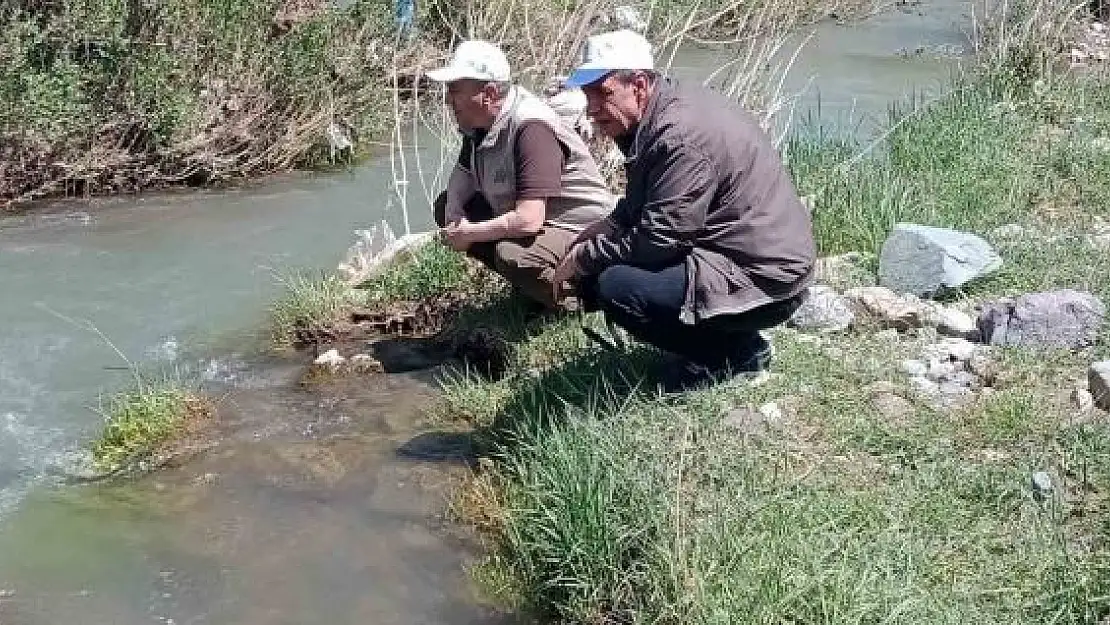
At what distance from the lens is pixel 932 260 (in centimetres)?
500

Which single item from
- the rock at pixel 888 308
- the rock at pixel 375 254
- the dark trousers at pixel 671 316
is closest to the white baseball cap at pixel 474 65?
the dark trousers at pixel 671 316

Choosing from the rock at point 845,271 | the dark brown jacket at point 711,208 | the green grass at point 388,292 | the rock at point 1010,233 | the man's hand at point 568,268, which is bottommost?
the green grass at point 388,292

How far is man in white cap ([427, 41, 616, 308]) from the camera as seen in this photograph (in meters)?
4.64

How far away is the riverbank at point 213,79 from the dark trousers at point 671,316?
3.11 m

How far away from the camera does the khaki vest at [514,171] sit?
4.71 metres

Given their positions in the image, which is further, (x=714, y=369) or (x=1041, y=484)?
(x=714, y=369)

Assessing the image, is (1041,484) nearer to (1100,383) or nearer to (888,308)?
(1100,383)

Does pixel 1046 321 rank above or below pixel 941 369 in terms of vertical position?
above

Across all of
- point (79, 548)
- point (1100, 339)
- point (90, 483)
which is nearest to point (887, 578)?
point (1100, 339)

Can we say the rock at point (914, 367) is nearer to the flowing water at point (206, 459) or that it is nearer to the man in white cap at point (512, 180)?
the man in white cap at point (512, 180)

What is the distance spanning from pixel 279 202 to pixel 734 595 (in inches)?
219

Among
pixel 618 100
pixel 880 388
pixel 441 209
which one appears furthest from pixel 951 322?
pixel 441 209

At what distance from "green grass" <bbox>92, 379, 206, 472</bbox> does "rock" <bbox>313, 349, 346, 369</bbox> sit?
584 mm

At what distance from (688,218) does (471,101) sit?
1.16 metres
